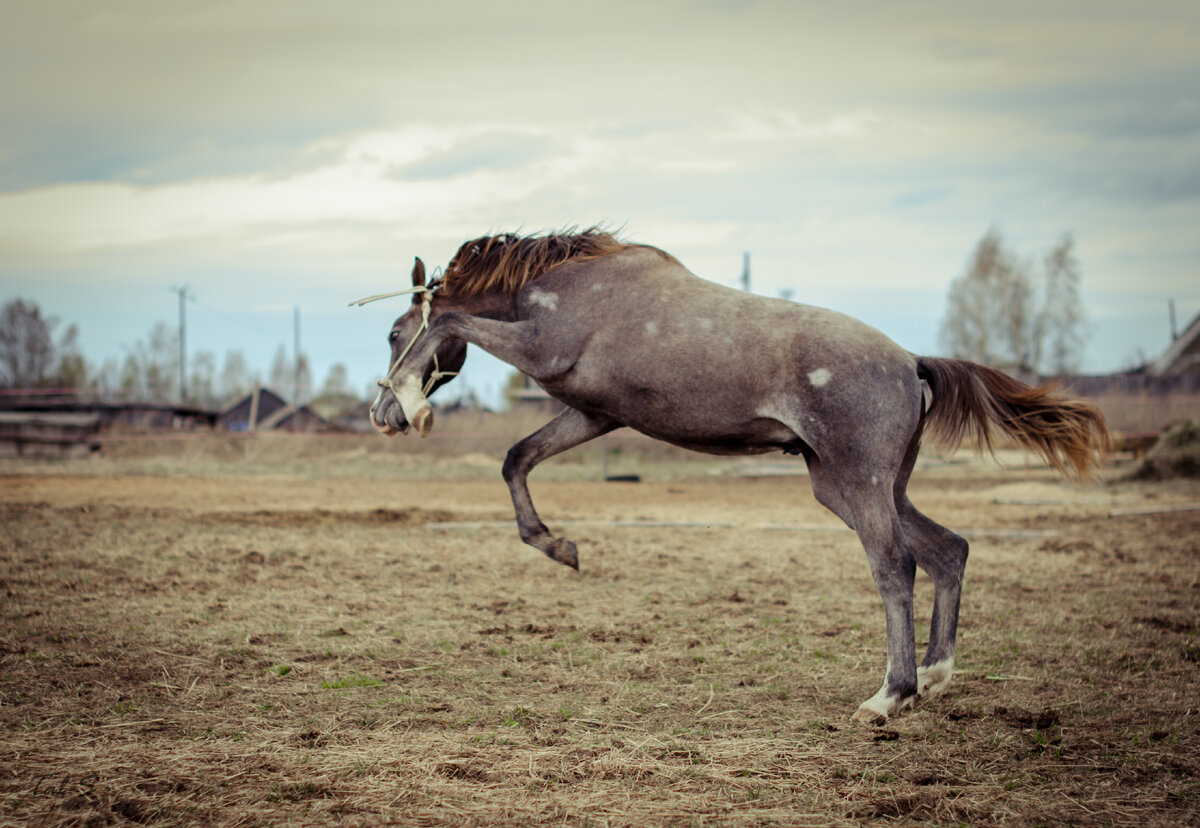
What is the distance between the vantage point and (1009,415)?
446cm

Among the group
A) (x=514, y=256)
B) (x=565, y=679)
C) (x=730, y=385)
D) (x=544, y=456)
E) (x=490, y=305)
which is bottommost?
(x=565, y=679)

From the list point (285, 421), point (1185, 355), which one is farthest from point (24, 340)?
point (1185, 355)

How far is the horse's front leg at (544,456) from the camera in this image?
4.67m

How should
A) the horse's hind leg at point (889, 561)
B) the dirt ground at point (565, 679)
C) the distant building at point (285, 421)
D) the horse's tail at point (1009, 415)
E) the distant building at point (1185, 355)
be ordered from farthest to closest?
the distant building at point (1185, 355), the distant building at point (285, 421), the horse's tail at point (1009, 415), the horse's hind leg at point (889, 561), the dirt ground at point (565, 679)

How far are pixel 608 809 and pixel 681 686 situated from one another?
1.56m

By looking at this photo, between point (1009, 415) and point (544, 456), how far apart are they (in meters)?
2.48

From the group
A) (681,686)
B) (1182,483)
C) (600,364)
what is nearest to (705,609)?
(681,686)

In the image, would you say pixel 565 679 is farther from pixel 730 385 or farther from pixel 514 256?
pixel 514 256

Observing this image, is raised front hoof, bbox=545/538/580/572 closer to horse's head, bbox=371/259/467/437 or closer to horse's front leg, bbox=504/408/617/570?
horse's front leg, bbox=504/408/617/570

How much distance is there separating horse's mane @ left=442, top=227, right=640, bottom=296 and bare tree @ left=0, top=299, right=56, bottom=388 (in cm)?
4391

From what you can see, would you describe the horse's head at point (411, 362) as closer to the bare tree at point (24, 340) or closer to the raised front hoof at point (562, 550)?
the raised front hoof at point (562, 550)

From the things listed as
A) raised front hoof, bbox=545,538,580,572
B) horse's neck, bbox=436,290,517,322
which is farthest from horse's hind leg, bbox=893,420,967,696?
horse's neck, bbox=436,290,517,322

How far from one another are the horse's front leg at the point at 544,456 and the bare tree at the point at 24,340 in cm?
4419

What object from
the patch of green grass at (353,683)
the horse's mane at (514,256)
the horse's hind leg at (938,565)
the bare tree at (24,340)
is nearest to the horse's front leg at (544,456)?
the horse's mane at (514,256)
